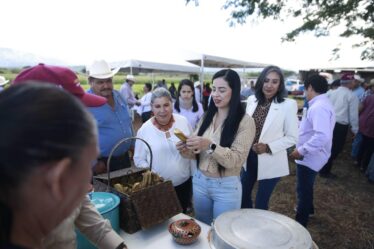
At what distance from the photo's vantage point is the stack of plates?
3.66 ft

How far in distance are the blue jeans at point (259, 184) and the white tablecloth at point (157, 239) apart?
48.7 inches

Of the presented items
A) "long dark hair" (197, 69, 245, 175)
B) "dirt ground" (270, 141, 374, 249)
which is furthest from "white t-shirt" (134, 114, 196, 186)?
"dirt ground" (270, 141, 374, 249)

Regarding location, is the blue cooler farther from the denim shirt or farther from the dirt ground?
the dirt ground

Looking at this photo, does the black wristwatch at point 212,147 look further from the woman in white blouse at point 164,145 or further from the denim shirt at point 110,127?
the denim shirt at point 110,127

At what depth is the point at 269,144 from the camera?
2340 millimetres

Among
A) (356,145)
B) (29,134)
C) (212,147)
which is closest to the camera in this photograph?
(29,134)

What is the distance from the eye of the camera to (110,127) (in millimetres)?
2564

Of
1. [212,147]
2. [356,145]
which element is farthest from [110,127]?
[356,145]

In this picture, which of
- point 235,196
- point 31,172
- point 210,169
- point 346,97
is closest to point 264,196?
point 235,196

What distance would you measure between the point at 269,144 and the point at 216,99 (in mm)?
786

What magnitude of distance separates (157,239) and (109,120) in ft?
4.95

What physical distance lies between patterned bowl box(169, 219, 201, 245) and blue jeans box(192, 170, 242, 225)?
528mm

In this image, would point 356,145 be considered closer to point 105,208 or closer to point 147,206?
point 147,206

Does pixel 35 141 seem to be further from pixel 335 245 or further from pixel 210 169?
pixel 335 245
